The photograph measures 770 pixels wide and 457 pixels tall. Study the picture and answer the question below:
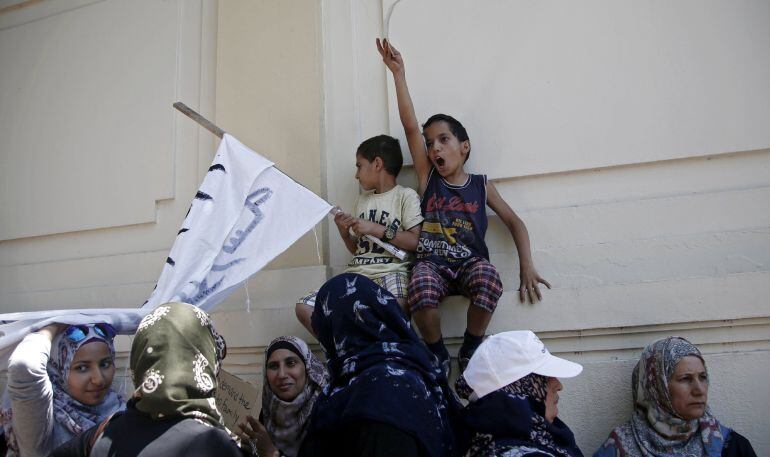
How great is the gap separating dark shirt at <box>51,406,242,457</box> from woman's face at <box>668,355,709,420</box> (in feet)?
6.38

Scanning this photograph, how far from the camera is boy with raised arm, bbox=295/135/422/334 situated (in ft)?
11.4

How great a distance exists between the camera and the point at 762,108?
3.63m

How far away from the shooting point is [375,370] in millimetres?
2223

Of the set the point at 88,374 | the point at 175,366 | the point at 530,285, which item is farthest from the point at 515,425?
the point at 88,374

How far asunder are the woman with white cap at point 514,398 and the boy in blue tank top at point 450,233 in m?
0.76

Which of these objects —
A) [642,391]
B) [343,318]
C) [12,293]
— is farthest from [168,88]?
[642,391]

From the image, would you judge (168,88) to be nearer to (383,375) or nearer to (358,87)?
(358,87)

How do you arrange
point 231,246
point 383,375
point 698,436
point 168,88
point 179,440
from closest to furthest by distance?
point 179,440
point 383,375
point 698,436
point 231,246
point 168,88

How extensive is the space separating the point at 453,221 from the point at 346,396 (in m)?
1.55

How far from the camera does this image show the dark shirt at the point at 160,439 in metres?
1.90

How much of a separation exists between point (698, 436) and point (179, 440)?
2.25 meters

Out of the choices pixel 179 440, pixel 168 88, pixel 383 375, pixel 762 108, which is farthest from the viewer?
pixel 168 88

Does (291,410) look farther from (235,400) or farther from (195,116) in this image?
(195,116)

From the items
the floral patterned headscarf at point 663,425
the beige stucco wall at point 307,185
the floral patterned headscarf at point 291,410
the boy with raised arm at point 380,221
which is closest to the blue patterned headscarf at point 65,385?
the floral patterned headscarf at point 291,410
